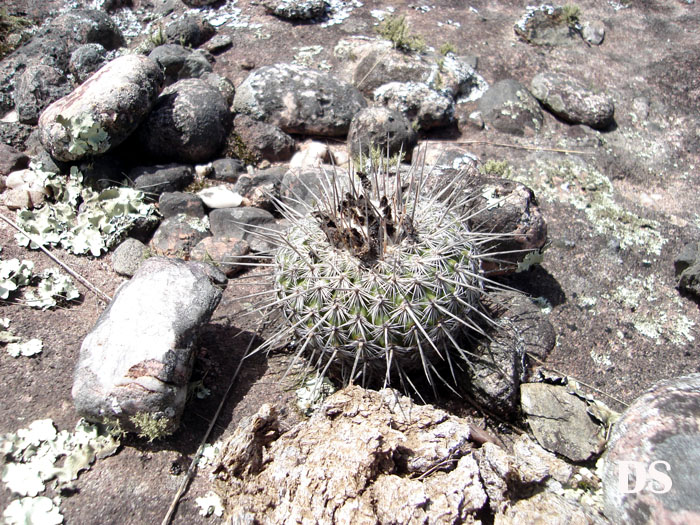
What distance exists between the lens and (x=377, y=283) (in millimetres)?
2949

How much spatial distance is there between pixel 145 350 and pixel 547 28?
774cm

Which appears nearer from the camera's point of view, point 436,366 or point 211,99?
point 436,366

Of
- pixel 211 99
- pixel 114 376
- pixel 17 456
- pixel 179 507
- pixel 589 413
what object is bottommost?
pixel 589 413

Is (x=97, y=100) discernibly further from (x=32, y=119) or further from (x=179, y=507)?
(x=179, y=507)

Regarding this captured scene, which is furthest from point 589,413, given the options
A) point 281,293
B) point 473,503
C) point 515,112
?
point 515,112

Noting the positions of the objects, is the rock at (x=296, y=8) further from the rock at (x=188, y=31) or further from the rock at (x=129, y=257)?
the rock at (x=129, y=257)

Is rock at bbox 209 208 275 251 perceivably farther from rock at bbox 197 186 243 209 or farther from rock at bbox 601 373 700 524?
rock at bbox 601 373 700 524

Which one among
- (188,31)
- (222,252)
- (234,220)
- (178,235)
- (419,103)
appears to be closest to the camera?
(222,252)

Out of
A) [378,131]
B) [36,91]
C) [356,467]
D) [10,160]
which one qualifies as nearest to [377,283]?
[356,467]

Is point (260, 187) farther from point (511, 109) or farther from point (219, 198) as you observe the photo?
point (511, 109)

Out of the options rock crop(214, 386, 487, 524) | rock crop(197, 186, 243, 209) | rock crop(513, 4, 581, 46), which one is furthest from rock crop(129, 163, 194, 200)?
rock crop(513, 4, 581, 46)

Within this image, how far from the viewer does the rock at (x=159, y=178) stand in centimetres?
495

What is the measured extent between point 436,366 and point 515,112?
4155 millimetres

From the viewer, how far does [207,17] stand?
761cm
